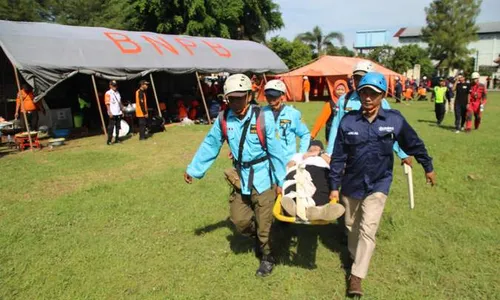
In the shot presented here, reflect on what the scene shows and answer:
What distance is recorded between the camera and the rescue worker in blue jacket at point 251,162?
393 cm

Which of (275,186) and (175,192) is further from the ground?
(275,186)

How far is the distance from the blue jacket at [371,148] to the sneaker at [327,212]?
0.37 meters

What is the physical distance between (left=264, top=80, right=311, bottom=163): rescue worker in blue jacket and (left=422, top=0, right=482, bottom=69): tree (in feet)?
211

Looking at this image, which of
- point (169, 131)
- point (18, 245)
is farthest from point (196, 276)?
point (169, 131)

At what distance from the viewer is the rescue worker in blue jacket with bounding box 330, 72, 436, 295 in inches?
140

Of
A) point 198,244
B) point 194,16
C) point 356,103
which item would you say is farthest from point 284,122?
point 194,16

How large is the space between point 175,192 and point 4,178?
4020 millimetres

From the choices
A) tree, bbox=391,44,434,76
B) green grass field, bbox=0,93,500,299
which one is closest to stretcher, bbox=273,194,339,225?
green grass field, bbox=0,93,500,299

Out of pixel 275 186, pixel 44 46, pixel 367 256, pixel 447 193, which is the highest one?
pixel 44 46

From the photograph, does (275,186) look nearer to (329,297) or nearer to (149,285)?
(329,297)

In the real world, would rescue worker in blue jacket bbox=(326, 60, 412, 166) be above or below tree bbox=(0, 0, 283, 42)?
below

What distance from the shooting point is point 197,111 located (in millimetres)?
18266

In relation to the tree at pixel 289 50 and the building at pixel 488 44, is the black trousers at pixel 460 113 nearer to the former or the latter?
the tree at pixel 289 50

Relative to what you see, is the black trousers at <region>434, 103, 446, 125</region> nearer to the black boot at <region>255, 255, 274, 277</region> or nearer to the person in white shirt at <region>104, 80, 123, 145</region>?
the person in white shirt at <region>104, 80, 123, 145</region>
